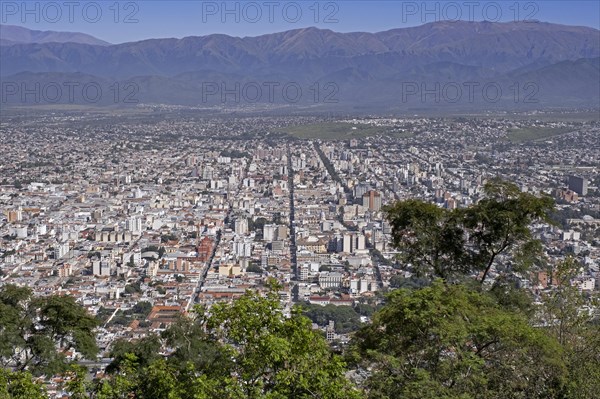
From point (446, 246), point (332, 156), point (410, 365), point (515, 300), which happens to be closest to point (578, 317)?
point (515, 300)

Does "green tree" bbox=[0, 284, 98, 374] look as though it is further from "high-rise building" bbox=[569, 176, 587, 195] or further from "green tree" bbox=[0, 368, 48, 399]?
"high-rise building" bbox=[569, 176, 587, 195]

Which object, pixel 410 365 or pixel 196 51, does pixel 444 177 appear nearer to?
pixel 410 365

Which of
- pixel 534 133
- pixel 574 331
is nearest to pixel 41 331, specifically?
pixel 574 331

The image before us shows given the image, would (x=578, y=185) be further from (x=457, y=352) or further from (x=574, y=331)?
(x=457, y=352)

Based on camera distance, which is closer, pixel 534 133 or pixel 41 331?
pixel 41 331

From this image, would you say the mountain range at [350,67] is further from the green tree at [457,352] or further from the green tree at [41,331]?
the green tree at [457,352]

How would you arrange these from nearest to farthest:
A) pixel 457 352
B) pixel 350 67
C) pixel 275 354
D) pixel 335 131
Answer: pixel 275 354, pixel 457 352, pixel 335 131, pixel 350 67
